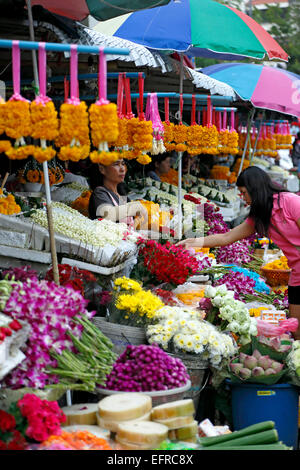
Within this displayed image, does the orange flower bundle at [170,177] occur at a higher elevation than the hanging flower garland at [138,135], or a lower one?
lower

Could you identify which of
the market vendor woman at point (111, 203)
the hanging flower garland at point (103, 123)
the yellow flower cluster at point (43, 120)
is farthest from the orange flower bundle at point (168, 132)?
the yellow flower cluster at point (43, 120)

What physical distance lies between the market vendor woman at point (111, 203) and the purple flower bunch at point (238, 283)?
3.45 feet

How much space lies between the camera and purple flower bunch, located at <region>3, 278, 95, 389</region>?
9.50 ft

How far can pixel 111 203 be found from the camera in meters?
5.41

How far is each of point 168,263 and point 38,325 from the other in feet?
5.76

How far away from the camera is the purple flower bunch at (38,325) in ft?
9.50

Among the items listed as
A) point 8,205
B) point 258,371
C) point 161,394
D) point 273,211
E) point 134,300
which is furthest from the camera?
point 273,211

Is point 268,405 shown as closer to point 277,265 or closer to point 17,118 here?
point 17,118

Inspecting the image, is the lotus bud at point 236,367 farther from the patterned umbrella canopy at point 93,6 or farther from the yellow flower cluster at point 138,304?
the patterned umbrella canopy at point 93,6

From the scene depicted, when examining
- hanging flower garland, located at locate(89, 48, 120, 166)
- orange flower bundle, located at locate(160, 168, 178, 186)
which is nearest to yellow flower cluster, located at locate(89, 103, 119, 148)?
hanging flower garland, located at locate(89, 48, 120, 166)

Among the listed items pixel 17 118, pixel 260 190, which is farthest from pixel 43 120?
pixel 260 190

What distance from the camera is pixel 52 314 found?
2949mm
